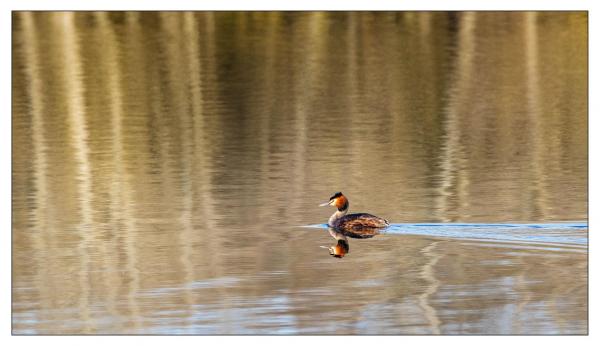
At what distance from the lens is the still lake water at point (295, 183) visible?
9773mm

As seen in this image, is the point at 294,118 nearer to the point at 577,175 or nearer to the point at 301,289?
the point at 577,175

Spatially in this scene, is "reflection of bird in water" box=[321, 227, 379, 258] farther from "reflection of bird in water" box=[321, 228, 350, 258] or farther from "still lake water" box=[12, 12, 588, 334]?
"still lake water" box=[12, 12, 588, 334]

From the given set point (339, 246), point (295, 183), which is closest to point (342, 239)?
point (339, 246)

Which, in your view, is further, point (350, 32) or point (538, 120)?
point (350, 32)

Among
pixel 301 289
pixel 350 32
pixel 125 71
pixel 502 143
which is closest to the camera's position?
pixel 301 289

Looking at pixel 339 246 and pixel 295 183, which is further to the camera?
pixel 295 183

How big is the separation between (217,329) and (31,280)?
198cm

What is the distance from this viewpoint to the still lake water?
977cm

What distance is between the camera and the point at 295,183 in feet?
45.6

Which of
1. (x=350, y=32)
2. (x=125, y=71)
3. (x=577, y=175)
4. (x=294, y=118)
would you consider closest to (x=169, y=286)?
(x=577, y=175)

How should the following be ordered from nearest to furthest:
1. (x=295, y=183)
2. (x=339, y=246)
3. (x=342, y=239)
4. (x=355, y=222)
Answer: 1. (x=339, y=246)
2. (x=342, y=239)
3. (x=355, y=222)
4. (x=295, y=183)

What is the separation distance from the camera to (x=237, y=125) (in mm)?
18031

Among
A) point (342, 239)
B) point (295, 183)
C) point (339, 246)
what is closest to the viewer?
point (339, 246)

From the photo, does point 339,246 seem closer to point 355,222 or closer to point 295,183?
point 355,222
